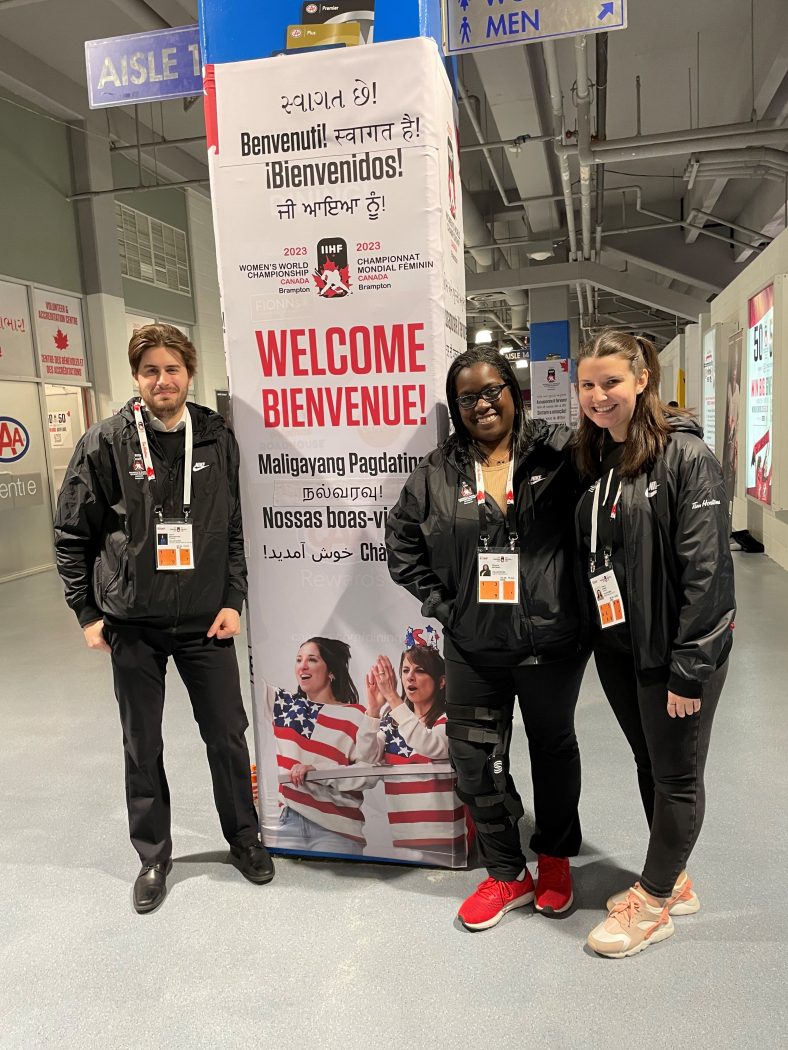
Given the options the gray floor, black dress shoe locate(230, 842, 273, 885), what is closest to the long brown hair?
the gray floor

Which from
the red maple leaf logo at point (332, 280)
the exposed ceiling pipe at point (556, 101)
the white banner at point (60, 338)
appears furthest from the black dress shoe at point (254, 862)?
the white banner at point (60, 338)

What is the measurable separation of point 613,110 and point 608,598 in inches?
351

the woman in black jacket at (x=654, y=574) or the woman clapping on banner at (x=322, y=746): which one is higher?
the woman in black jacket at (x=654, y=574)

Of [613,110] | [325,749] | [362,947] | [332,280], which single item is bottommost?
[362,947]

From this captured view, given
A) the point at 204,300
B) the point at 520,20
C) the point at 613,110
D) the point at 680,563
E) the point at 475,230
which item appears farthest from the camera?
the point at 204,300

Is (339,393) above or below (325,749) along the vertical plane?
above

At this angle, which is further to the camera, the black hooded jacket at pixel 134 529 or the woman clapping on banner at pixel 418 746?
the woman clapping on banner at pixel 418 746

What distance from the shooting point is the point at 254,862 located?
7.90 ft

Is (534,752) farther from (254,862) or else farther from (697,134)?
(697,134)

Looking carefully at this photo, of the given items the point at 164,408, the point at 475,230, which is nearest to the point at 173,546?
the point at 164,408

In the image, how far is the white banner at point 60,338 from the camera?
27.7ft

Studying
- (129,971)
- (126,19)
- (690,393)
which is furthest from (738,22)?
(129,971)

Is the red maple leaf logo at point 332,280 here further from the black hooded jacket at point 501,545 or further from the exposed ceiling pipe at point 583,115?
the exposed ceiling pipe at point 583,115

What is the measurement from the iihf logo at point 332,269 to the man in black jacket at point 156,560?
416 millimetres
